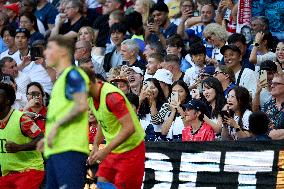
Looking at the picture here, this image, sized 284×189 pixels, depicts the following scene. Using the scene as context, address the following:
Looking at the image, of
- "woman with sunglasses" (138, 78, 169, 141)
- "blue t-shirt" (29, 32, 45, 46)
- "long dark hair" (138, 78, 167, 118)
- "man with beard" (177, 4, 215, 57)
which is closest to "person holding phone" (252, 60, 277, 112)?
"woman with sunglasses" (138, 78, 169, 141)

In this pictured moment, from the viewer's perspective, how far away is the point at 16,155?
42.5 feet

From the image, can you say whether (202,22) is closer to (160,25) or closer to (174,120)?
(160,25)

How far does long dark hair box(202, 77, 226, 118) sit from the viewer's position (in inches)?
566

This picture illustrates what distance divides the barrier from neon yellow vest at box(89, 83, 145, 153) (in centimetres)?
182

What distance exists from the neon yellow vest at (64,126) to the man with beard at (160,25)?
7.39 metres

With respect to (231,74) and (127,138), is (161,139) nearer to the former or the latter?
(231,74)

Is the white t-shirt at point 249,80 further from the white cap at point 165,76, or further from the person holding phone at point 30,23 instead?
the person holding phone at point 30,23

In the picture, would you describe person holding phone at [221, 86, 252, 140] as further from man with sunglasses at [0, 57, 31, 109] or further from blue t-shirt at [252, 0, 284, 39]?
man with sunglasses at [0, 57, 31, 109]

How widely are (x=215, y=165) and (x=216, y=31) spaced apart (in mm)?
3840

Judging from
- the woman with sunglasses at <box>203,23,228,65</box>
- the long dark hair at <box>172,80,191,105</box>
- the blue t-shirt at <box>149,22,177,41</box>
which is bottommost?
the long dark hair at <box>172,80,191,105</box>

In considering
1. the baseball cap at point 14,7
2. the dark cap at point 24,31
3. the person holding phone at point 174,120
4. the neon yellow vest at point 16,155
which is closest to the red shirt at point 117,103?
the neon yellow vest at point 16,155

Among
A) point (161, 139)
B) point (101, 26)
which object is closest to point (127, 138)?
point (161, 139)

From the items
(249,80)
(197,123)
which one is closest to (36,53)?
(249,80)

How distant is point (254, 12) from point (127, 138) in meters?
7.27
